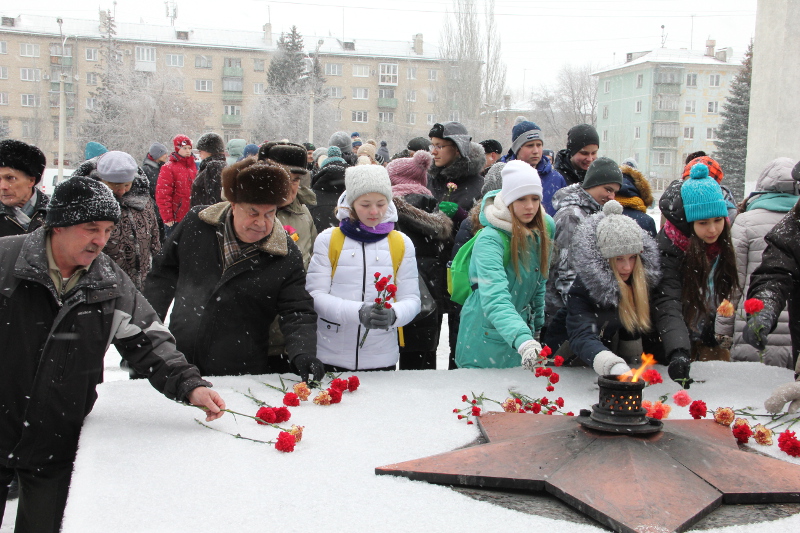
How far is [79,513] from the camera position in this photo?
197cm

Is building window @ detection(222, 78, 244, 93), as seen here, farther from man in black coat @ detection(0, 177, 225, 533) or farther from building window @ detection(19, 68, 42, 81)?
man in black coat @ detection(0, 177, 225, 533)

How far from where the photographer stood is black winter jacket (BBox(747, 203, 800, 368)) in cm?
332

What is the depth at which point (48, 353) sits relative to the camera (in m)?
2.62

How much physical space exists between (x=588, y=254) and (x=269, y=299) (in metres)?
1.49

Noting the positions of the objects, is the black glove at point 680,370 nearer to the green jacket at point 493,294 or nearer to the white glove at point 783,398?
the white glove at point 783,398

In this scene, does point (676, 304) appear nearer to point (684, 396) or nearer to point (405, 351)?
point (684, 396)

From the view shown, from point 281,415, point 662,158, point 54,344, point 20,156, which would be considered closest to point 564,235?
point 281,415

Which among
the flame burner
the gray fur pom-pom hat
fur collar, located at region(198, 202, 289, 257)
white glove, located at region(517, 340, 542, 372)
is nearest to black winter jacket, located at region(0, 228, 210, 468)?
fur collar, located at region(198, 202, 289, 257)

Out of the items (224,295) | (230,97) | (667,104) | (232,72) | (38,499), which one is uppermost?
(232,72)

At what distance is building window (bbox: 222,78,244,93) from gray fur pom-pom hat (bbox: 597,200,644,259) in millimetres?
55240

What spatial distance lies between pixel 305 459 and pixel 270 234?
1306 millimetres

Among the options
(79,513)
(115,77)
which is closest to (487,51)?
(115,77)

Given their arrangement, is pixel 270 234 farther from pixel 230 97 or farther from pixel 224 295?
pixel 230 97

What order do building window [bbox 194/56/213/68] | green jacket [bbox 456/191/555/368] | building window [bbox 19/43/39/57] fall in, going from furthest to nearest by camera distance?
1. building window [bbox 194/56/213/68]
2. building window [bbox 19/43/39/57]
3. green jacket [bbox 456/191/555/368]
